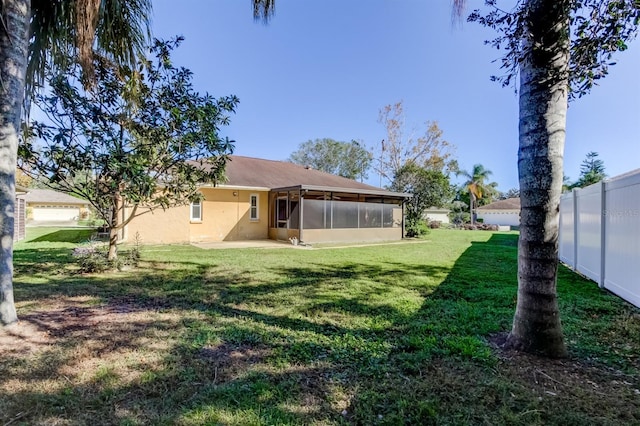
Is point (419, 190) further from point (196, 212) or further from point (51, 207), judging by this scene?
point (51, 207)

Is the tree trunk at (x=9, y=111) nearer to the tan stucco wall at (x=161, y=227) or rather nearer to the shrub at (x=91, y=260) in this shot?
the shrub at (x=91, y=260)

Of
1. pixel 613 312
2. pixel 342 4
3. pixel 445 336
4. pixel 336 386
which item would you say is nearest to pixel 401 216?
pixel 342 4

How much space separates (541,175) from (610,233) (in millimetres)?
3943

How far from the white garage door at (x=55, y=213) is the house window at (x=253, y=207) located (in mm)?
34447

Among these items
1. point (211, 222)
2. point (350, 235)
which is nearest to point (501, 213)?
point (350, 235)

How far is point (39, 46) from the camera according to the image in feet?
15.2

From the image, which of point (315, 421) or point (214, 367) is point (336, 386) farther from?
point (214, 367)

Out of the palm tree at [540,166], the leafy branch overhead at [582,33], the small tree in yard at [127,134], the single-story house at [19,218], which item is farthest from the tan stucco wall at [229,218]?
the palm tree at [540,166]

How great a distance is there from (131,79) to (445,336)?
284 inches

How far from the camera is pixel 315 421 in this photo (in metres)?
2.33

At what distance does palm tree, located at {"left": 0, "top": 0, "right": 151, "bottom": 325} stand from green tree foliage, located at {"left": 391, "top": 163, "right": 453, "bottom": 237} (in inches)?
708

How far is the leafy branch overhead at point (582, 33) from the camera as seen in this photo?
8.91 ft

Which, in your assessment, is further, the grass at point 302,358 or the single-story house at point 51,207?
the single-story house at point 51,207

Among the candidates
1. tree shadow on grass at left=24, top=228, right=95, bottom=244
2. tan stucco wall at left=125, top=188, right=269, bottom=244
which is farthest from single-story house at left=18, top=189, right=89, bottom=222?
tan stucco wall at left=125, top=188, right=269, bottom=244
